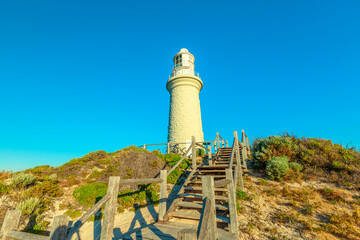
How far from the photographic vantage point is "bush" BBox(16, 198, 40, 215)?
5.51 meters

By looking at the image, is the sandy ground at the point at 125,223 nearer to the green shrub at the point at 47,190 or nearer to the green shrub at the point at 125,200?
the green shrub at the point at 125,200

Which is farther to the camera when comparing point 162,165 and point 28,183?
point 162,165

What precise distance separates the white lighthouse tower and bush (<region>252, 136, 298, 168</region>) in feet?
26.5

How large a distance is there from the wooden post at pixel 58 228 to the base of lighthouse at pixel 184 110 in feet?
47.8

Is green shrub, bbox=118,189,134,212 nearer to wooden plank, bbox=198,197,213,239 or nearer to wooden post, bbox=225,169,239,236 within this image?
wooden post, bbox=225,169,239,236

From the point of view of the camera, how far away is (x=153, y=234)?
3.93 m

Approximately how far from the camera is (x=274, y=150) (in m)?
9.46

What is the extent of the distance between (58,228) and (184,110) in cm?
1576

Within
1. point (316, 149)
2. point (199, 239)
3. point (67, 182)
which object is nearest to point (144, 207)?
point (67, 182)

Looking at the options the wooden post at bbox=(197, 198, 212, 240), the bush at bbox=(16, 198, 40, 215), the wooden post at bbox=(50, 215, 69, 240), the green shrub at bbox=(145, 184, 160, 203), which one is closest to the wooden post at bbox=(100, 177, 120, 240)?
the wooden post at bbox=(50, 215, 69, 240)

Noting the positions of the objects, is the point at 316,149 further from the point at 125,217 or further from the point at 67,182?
the point at 67,182

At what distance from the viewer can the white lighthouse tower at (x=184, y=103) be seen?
680 inches

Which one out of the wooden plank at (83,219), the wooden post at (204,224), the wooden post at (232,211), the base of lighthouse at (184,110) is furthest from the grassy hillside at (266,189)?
the base of lighthouse at (184,110)

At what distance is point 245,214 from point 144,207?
3974 millimetres
